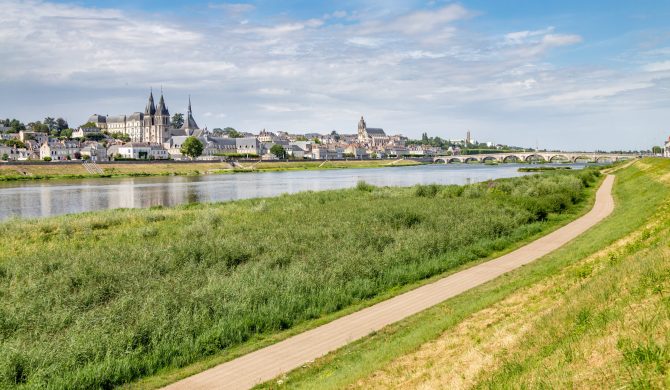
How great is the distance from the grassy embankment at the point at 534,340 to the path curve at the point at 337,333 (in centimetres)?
42

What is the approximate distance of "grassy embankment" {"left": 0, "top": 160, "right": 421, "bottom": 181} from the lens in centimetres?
9250

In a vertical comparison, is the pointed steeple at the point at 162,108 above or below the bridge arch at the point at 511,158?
above

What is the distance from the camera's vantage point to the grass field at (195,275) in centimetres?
1081

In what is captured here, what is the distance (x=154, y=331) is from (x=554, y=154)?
16990cm

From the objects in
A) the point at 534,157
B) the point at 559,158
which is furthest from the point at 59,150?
the point at 559,158

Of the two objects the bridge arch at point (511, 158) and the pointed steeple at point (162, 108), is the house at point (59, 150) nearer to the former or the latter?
the pointed steeple at point (162, 108)

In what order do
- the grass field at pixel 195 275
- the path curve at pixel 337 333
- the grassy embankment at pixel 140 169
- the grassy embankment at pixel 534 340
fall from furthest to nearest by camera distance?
1. the grassy embankment at pixel 140 169
2. the grass field at pixel 195 275
3. the path curve at pixel 337 333
4. the grassy embankment at pixel 534 340

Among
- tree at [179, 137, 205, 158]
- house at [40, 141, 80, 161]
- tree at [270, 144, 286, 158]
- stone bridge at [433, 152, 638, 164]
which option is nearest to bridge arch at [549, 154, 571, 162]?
stone bridge at [433, 152, 638, 164]

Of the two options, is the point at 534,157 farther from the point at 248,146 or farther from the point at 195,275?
the point at 195,275

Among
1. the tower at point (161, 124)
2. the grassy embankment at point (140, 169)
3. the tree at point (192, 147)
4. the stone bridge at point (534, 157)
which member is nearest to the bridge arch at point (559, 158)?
the stone bridge at point (534, 157)

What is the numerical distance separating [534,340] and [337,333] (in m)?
5.27

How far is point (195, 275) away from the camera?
16.1 m

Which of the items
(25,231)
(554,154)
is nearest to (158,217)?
(25,231)

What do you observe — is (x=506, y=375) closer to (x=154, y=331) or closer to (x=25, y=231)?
(x=154, y=331)
